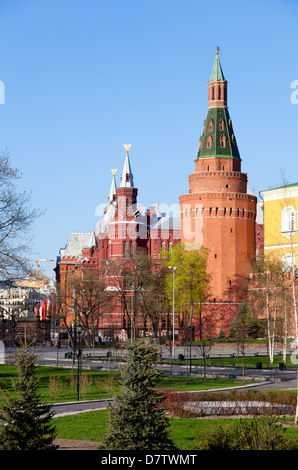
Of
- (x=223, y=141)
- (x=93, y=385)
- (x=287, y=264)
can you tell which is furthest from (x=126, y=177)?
(x=93, y=385)

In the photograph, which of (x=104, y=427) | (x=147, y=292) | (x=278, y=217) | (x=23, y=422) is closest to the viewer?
(x=23, y=422)

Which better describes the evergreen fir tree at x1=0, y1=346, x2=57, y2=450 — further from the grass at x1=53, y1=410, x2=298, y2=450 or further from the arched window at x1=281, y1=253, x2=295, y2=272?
the arched window at x1=281, y1=253, x2=295, y2=272

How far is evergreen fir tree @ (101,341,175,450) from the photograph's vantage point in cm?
1411

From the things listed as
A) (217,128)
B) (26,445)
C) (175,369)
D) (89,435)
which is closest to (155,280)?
(217,128)

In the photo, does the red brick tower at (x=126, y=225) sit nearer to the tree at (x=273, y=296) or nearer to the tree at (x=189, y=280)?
the tree at (x=189, y=280)

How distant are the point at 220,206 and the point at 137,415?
69.4 meters

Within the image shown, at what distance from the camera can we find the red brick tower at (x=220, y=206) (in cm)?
8250

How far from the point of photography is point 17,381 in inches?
624

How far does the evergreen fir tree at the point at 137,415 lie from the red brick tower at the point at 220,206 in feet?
222

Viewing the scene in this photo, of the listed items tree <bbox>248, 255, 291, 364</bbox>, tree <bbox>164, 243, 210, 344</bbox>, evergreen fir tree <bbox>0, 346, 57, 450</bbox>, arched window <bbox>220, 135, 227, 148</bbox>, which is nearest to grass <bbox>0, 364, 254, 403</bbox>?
evergreen fir tree <bbox>0, 346, 57, 450</bbox>

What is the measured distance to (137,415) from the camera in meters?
14.3

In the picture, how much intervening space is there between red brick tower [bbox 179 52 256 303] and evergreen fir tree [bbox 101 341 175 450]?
222 feet

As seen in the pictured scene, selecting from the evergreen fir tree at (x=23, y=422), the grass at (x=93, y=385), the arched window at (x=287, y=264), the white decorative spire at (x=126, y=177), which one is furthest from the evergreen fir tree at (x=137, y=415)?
the white decorative spire at (x=126, y=177)

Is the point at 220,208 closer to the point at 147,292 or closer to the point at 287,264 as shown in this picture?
the point at 147,292
